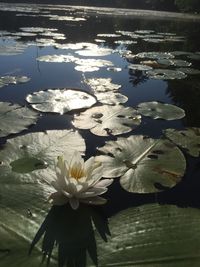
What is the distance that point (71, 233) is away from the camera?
4.37 ft

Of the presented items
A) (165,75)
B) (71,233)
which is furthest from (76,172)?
(165,75)

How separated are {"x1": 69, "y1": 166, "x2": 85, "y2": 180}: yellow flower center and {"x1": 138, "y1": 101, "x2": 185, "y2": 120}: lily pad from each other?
63.1 inches

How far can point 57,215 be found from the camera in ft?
4.79

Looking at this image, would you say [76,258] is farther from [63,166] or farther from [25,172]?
[25,172]

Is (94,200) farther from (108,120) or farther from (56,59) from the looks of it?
(56,59)

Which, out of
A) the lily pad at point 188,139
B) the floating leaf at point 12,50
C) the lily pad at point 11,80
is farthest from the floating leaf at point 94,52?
the lily pad at point 188,139

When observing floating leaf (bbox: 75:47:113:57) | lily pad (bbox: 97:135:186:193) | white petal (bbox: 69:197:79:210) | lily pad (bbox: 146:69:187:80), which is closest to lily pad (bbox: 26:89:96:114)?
lily pad (bbox: 97:135:186:193)

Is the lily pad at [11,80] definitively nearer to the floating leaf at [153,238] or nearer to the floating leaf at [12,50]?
the floating leaf at [12,50]

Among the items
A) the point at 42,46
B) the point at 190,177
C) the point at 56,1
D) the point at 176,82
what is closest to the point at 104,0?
the point at 56,1

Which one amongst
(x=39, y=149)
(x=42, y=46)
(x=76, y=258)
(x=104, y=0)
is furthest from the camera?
(x=104, y=0)

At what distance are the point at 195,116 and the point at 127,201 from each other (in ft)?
5.50

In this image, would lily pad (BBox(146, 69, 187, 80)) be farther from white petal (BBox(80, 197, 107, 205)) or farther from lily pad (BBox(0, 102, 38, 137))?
white petal (BBox(80, 197, 107, 205))

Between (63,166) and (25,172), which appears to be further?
(25,172)

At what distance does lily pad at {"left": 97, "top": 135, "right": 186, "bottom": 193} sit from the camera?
1.85 m
